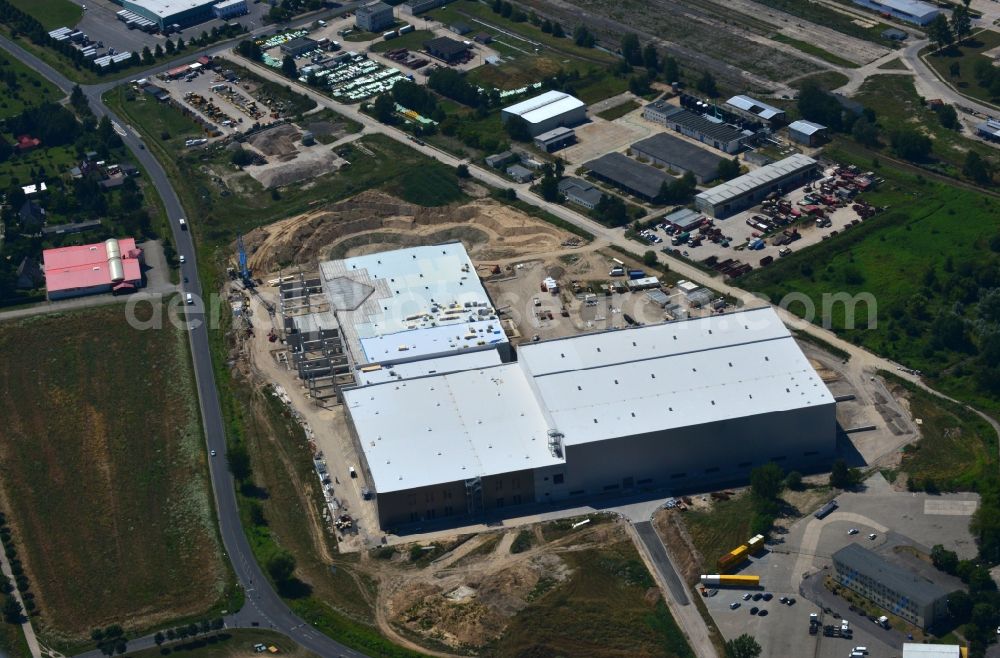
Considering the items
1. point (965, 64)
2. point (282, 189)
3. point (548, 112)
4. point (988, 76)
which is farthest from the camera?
point (965, 64)

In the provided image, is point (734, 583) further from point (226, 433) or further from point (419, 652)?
point (226, 433)

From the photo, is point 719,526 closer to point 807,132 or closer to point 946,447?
point 946,447

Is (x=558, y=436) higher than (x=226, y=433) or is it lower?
higher

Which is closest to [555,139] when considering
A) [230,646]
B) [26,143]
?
[26,143]

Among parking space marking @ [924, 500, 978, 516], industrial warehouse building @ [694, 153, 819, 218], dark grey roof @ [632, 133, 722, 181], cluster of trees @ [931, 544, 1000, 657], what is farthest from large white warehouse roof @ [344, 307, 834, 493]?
dark grey roof @ [632, 133, 722, 181]

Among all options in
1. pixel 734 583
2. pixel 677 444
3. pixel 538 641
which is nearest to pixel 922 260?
pixel 677 444

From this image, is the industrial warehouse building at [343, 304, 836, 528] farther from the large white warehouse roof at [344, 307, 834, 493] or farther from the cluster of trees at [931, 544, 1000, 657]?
the cluster of trees at [931, 544, 1000, 657]
